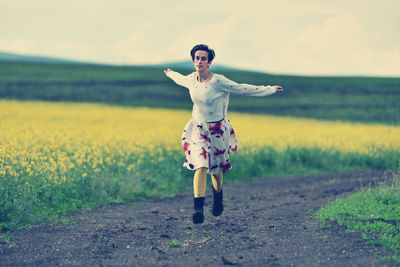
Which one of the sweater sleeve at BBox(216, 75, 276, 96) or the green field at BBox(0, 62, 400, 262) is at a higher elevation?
the sweater sleeve at BBox(216, 75, 276, 96)

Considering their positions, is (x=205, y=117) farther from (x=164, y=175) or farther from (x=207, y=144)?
(x=164, y=175)

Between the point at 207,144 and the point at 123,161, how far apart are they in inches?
184

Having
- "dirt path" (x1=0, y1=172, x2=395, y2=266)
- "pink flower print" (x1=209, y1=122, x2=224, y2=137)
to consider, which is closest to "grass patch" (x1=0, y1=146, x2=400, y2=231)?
"dirt path" (x1=0, y1=172, x2=395, y2=266)

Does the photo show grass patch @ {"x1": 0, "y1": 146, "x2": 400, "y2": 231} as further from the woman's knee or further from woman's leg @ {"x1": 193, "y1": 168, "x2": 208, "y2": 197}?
the woman's knee

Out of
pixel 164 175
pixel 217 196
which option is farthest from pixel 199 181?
pixel 164 175

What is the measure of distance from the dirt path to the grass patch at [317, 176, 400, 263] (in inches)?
7.9

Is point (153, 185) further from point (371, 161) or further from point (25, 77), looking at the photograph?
point (25, 77)

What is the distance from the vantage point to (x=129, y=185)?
10.3 m

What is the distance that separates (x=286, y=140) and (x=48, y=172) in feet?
29.7

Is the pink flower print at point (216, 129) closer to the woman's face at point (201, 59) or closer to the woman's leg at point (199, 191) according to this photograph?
the woman's leg at point (199, 191)

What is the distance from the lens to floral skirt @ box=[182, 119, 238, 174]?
273 inches

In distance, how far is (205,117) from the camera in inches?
273

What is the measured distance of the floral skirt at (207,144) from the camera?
6.93 m

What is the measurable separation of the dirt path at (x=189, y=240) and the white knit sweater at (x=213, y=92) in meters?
1.57
